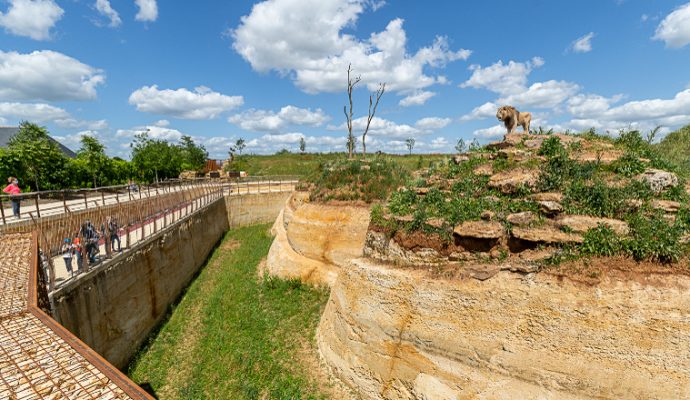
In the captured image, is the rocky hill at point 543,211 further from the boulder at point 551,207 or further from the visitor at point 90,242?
the visitor at point 90,242

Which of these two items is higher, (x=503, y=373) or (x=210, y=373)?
(x=503, y=373)

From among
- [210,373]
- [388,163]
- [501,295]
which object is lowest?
[210,373]

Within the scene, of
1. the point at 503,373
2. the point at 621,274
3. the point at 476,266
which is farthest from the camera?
the point at 476,266

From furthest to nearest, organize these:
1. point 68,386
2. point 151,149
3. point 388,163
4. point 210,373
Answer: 1. point 151,149
2. point 388,163
3. point 210,373
4. point 68,386

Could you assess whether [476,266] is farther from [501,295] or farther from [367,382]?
A: [367,382]

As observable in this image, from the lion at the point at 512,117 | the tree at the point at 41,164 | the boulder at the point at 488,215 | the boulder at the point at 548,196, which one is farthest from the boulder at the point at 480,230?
the tree at the point at 41,164

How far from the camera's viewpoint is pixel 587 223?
7555 mm

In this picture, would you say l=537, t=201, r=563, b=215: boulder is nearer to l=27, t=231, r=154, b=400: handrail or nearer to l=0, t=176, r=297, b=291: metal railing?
l=27, t=231, r=154, b=400: handrail

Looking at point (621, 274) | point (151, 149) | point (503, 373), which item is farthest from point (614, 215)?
point (151, 149)

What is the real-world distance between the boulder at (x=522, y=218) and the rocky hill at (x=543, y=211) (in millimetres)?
24

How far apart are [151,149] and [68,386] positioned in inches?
2115

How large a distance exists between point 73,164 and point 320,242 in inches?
1119

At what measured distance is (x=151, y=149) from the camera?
158 feet

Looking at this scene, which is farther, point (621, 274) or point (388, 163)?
point (388, 163)
